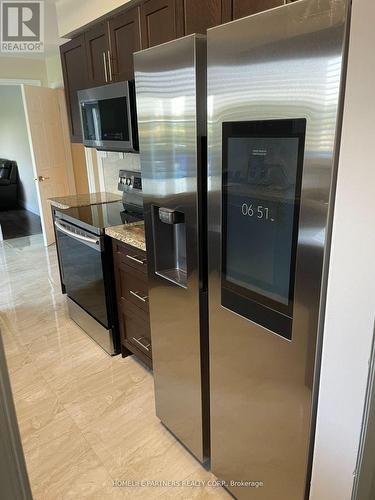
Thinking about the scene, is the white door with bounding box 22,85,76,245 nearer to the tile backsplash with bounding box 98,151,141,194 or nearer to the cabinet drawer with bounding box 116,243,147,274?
the tile backsplash with bounding box 98,151,141,194

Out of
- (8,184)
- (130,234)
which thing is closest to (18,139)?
(8,184)

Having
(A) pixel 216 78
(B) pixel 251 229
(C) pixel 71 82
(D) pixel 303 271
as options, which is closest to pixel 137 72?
(A) pixel 216 78

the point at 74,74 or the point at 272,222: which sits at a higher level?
the point at 74,74

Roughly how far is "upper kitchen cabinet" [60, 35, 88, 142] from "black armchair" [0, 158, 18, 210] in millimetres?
4801

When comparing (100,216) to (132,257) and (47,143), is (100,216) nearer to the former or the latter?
(132,257)

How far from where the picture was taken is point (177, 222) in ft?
4.98

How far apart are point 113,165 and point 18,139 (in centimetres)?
450

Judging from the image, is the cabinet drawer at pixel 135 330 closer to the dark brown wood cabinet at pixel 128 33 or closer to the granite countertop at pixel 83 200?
the granite countertop at pixel 83 200

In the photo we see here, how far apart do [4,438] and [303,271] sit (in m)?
0.83

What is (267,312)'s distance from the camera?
1233 millimetres

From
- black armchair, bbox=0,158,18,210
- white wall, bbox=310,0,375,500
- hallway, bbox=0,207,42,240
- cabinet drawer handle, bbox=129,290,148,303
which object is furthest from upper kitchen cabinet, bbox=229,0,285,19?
black armchair, bbox=0,158,18,210

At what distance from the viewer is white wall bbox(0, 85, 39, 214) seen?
6.82 meters

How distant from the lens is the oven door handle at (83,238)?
2.43 metres

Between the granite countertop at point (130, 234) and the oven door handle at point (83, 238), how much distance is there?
0.13 meters
